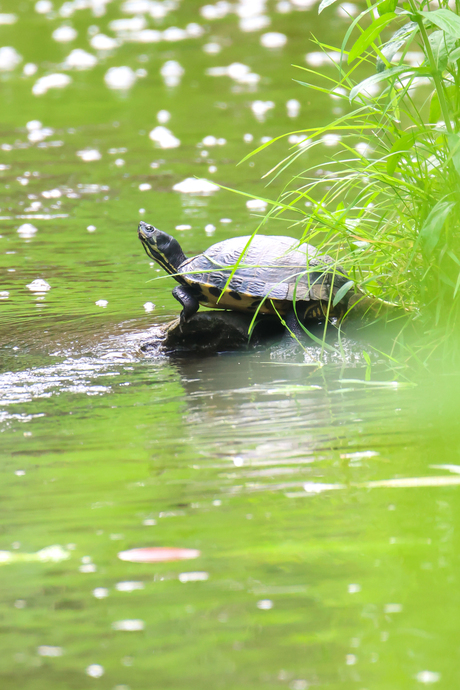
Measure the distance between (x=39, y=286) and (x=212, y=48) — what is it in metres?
12.2

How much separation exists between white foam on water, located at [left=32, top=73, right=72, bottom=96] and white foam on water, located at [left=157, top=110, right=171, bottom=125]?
246 cm

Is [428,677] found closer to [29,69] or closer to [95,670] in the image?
[95,670]

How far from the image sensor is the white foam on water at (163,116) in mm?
9898

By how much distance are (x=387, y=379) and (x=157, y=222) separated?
355 cm

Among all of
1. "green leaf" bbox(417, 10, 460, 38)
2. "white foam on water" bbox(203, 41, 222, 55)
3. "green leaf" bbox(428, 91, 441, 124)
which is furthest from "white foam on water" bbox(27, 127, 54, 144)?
"green leaf" bbox(417, 10, 460, 38)

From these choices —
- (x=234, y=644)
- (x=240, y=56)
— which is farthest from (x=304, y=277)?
(x=240, y=56)

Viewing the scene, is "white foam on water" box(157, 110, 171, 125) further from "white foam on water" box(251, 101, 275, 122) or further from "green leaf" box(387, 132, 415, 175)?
"green leaf" box(387, 132, 415, 175)

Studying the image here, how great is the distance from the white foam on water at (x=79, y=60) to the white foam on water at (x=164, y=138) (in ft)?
17.3

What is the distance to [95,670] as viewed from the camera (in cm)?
129

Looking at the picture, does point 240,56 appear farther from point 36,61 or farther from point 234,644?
point 234,644

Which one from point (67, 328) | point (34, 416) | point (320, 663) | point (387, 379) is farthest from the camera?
point (67, 328)

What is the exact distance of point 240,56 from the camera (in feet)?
47.9

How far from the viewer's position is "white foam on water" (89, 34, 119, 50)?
1582cm

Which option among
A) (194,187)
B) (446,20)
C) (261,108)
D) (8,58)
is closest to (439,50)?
(446,20)
